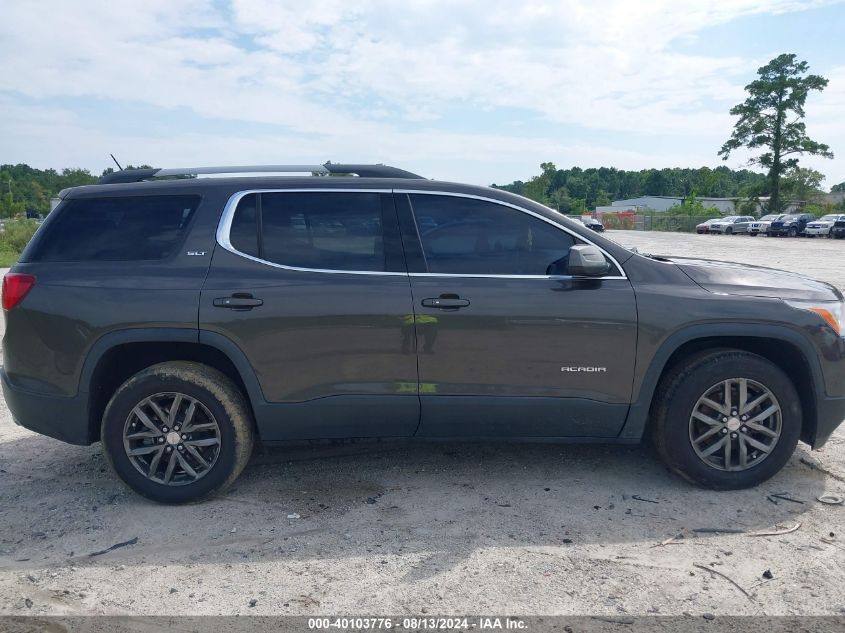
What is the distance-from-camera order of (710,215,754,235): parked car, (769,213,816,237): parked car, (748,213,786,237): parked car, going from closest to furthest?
1. (769,213,816,237): parked car
2. (748,213,786,237): parked car
3. (710,215,754,235): parked car

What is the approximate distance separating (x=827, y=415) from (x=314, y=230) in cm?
317

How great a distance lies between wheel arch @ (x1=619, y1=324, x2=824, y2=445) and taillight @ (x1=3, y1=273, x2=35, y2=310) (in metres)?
3.55

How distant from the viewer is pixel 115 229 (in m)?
4.15

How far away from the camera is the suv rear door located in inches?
156

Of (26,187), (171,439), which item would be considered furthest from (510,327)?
(26,187)

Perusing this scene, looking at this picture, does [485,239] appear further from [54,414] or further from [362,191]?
[54,414]

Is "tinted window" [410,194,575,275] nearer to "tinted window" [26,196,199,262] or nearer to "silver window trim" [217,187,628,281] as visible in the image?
"silver window trim" [217,187,628,281]

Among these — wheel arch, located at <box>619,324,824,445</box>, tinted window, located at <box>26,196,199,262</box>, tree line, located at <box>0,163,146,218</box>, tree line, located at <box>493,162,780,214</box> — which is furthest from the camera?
tree line, located at <box>493,162,780,214</box>

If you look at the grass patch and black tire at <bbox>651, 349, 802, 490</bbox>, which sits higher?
black tire at <bbox>651, 349, 802, 490</bbox>

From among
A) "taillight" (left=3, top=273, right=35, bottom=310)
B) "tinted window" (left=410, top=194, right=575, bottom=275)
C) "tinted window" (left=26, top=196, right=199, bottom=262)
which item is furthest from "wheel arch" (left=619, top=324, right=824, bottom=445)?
"taillight" (left=3, top=273, right=35, bottom=310)

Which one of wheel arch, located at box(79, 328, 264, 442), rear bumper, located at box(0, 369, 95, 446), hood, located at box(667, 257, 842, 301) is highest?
hood, located at box(667, 257, 842, 301)

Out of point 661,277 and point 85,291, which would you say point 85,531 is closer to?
point 85,291

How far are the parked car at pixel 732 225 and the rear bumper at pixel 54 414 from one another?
5325 cm

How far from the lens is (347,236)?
410cm
